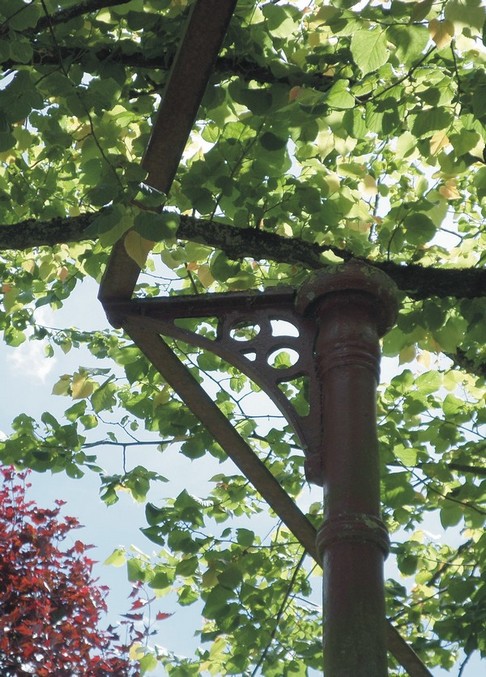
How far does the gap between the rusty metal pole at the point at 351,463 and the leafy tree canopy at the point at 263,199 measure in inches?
19.2

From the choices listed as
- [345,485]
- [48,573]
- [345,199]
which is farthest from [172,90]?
[48,573]

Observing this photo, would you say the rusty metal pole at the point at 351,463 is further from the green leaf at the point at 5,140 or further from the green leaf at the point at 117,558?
the green leaf at the point at 117,558

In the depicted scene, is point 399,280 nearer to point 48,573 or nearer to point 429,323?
point 429,323

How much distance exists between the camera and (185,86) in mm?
2225

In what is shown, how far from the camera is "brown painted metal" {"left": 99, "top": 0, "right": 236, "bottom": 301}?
2.10m

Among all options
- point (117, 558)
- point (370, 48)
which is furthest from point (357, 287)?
point (117, 558)

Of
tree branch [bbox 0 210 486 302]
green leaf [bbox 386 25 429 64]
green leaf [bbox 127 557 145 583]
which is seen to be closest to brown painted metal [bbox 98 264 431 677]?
tree branch [bbox 0 210 486 302]

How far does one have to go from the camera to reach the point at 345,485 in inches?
81.0

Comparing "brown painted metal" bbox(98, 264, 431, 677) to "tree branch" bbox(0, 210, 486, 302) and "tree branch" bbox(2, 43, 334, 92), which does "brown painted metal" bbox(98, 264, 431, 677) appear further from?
"tree branch" bbox(2, 43, 334, 92)

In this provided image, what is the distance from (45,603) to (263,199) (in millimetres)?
3911

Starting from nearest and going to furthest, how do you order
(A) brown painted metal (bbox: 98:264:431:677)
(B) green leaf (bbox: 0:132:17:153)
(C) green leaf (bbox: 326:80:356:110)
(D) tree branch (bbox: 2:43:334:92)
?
(A) brown painted metal (bbox: 98:264:431:677)
(B) green leaf (bbox: 0:132:17:153)
(C) green leaf (bbox: 326:80:356:110)
(D) tree branch (bbox: 2:43:334:92)

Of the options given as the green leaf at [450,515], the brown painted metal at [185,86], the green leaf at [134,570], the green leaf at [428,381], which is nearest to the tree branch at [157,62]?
the brown painted metal at [185,86]

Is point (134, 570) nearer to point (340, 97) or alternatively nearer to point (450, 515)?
point (450, 515)

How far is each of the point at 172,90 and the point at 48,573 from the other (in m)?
5.13
